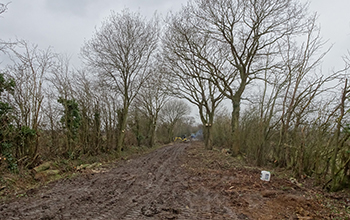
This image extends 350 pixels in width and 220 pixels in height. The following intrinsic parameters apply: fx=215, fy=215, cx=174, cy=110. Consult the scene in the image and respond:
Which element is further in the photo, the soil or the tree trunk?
the tree trunk

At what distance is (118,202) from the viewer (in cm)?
549

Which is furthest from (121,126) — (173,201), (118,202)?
(173,201)

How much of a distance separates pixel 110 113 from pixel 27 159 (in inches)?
343

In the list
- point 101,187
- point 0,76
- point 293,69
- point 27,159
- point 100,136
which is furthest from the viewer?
point 100,136

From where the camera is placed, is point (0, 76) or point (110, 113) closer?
point (0, 76)

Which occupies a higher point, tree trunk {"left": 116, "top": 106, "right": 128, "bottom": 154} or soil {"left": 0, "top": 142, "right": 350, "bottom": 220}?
tree trunk {"left": 116, "top": 106, "right": 128, "bottom": 154}

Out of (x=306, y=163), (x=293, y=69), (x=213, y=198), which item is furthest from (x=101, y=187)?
(x=293, y=69)

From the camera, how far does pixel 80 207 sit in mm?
4973

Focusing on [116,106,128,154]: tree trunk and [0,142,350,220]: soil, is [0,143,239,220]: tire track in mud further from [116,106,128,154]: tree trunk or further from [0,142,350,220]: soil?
[116,106,128,154]: tree trunk

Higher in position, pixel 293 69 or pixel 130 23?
pixel 130 23

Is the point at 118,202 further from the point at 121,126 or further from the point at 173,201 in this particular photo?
the point at 121,126

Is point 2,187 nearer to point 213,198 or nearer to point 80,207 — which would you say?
point 80,207

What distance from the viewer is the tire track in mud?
459 centimetres

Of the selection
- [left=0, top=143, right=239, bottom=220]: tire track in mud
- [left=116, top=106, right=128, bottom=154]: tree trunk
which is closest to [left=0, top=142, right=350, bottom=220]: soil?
[left=0, top=143, right=239, bottom=220]: tire track in mud
